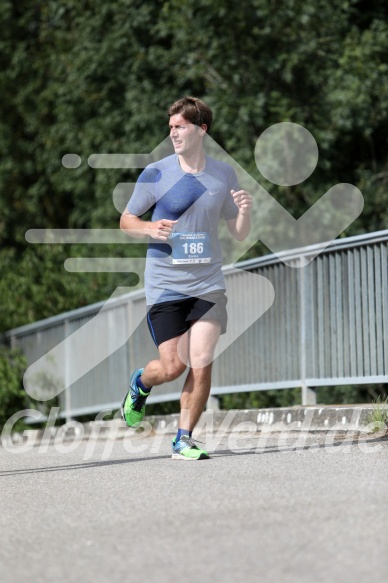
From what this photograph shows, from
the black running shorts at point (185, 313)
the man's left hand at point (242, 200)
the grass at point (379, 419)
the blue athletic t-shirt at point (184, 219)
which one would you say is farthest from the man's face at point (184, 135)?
the grass at point (379, 419)

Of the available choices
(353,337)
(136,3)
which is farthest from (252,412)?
(136,3)

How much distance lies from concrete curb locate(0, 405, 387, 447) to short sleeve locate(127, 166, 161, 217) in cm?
195

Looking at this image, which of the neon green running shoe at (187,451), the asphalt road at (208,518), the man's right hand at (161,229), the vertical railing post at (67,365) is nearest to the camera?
the asphalt road at (208,518)

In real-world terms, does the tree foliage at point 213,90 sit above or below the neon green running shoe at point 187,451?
above

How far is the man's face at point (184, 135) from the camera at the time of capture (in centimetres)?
763

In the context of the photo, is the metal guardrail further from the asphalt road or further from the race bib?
the race bib

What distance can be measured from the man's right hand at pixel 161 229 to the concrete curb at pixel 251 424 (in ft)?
6.12

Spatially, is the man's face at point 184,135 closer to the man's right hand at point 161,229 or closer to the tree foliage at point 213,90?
the man's right hand at point 161,229

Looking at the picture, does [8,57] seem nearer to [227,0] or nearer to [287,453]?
[227,0]

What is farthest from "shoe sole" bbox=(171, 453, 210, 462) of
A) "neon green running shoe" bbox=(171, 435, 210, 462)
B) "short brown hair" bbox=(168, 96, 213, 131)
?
"short brown hair" bbox=(168, 96, 213, 131)

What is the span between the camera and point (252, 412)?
1000 cm

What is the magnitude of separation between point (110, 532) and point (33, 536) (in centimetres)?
31

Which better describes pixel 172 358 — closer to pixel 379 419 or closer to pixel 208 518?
pixel 379 419

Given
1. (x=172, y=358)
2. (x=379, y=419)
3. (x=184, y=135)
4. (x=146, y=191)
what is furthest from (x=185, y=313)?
(x=379, y=419)
